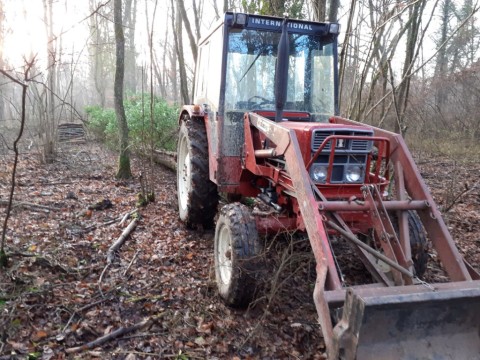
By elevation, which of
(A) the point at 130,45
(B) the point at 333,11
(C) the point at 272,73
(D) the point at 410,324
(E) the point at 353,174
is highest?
(A) the point at 130,45

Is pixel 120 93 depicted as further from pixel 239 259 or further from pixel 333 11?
pixel 239 259

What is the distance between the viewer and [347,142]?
3963 mm

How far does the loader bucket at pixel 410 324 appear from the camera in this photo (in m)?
2.53

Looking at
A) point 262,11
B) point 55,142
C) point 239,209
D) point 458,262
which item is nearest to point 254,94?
point 239,209

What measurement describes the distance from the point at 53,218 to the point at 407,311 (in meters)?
5.18

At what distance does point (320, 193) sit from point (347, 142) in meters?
0.70

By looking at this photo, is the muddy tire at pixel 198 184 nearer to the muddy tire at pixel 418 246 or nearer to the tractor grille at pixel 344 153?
the tractor grille at pixel 344 153

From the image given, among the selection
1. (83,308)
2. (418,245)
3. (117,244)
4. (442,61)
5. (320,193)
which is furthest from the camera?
(442,61)

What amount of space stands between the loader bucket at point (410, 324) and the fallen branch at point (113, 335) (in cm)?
181

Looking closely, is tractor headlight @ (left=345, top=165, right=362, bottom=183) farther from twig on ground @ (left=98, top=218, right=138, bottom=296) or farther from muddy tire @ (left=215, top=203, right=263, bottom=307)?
twig on ground @ (left=98, top=218, right=138, bottom=296)

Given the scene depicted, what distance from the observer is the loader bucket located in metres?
2.53

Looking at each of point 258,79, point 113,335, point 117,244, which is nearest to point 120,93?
point 117,244

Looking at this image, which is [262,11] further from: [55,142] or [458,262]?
[458,262]

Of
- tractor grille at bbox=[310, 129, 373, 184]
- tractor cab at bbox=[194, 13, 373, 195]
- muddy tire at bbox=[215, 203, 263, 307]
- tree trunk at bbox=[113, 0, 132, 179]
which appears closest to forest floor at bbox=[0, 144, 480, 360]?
muddy tire at bbox=[215, 203, 263, 307]
